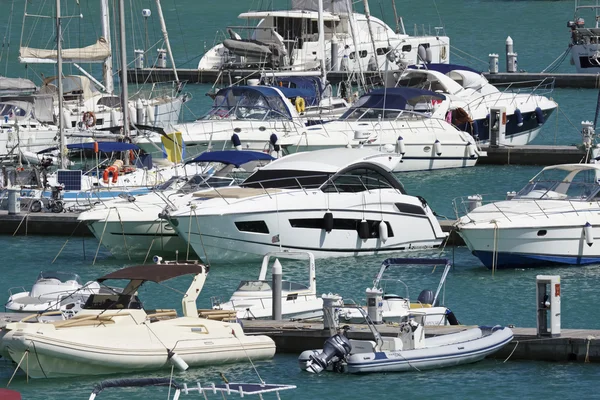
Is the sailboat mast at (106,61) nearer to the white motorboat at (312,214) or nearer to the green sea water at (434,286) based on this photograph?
the green sea water at (434,286)

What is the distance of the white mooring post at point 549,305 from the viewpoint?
23531 mm

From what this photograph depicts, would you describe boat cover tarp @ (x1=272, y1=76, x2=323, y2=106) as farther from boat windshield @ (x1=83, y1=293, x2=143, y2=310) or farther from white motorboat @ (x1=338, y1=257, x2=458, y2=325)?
boat windshield @ (x1=83, y1=293, x2=143, y2=310)

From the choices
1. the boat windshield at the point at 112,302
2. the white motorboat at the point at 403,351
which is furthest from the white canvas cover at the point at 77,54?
the white motorboat at the point at 403,351

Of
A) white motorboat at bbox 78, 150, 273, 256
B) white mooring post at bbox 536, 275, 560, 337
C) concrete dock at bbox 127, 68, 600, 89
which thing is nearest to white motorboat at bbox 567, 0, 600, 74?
concrete dock at bbox 127, 68, 600, 89

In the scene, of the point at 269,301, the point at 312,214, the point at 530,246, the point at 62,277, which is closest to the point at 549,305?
the point at 269,301

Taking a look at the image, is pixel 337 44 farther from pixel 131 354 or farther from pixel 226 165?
pixel 131 354

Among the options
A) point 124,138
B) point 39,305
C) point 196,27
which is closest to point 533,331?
Result: point 39,305

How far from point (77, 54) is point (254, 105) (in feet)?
22.1

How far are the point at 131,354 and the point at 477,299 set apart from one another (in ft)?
27.3

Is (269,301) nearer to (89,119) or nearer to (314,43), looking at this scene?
(89,119)

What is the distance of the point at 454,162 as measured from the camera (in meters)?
44.4

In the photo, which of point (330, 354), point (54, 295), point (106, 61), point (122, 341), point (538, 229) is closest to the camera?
point (122, 341)

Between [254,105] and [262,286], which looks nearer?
[262,286]

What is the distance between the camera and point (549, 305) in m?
23.7
